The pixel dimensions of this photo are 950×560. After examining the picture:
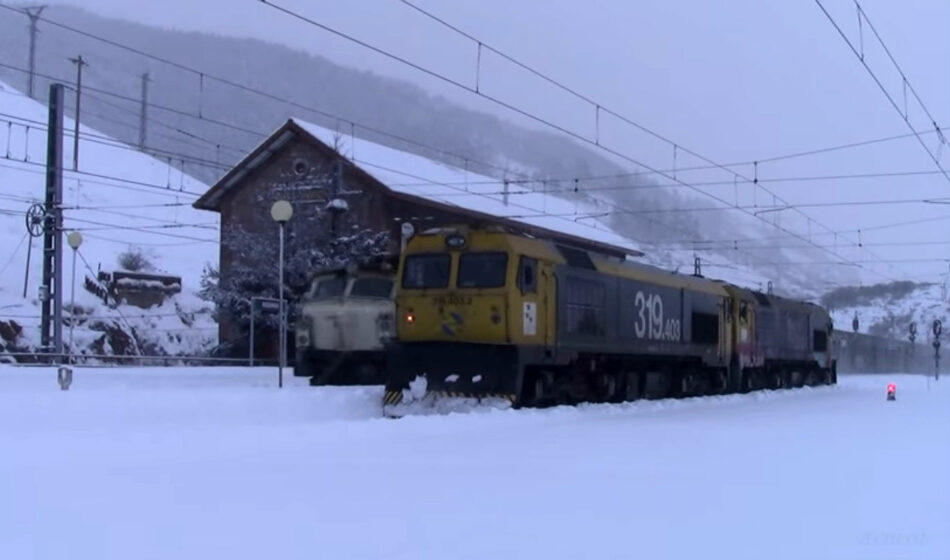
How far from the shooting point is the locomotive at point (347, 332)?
74.8 feet

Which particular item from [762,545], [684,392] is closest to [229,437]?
[762,545]

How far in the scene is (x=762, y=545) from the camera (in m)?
7.25

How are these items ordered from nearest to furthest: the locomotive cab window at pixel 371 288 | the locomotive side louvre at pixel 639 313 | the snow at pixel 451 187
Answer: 1. the locomotive side louvre at pixel 639 313
2. the locomotive cab window at pixel 371 288
3. the snow at pixel 451 187

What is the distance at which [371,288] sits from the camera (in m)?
23.3

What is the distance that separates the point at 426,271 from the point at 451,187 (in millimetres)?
26818

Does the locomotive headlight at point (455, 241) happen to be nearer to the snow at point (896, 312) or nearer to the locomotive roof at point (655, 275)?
the locomotive roof at point (655, 275)

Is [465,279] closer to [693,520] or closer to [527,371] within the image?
[527,371]

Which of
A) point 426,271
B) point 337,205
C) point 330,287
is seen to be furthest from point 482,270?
point 337,205

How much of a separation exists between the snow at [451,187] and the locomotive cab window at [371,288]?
14577 millimetres

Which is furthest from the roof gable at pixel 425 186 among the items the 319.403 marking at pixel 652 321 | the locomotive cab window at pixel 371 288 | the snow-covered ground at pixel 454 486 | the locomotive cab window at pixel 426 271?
the snow-covered ground at pixel 454 486

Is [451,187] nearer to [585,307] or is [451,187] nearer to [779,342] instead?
[779,342]

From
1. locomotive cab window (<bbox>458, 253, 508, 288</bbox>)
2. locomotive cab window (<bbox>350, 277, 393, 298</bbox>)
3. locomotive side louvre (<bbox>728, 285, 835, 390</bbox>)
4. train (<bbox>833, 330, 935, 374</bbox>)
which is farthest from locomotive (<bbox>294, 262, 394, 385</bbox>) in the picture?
train (<bbox>833, 330, 935, 374</bbox>)

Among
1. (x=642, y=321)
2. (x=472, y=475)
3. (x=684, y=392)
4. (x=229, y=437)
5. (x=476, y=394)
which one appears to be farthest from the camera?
(x=684, y=392)

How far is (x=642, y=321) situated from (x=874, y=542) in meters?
16.3
